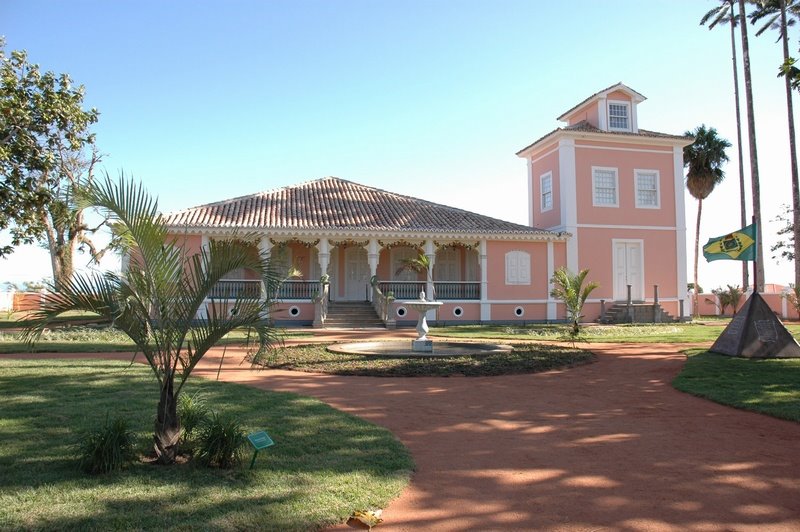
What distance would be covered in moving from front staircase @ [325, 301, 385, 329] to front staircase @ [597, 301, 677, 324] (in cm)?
939

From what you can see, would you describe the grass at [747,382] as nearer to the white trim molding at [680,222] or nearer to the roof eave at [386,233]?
the roof eave at [386,233]

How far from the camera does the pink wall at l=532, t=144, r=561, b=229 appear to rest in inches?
966

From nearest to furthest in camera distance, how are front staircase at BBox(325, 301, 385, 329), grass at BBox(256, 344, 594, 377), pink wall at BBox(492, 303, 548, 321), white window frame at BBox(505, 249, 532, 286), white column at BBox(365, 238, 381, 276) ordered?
grass at BBox(256, 344, 594, 377) < front staircase at BBox(325, 301, 385, 329) < white column at BBox(365, 238, 381, 276) < pink wall at BBox(492, 303, 548, 321) < white window frame at BBox(505, 249, 532, 286)

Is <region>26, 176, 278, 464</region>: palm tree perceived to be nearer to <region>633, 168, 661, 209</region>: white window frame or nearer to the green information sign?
the green information sign

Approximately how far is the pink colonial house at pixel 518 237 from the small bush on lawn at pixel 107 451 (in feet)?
53.5

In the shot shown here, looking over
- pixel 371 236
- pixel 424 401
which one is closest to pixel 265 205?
pixel 371 236

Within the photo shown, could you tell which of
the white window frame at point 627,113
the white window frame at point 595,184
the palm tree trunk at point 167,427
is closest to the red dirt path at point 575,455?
the palm tree trunk at point 167,427

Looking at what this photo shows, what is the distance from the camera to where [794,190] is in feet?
78.4

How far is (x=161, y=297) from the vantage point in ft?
15.5

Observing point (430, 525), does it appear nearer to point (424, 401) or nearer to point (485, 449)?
point (485, 449)

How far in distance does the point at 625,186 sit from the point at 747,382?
683 inches

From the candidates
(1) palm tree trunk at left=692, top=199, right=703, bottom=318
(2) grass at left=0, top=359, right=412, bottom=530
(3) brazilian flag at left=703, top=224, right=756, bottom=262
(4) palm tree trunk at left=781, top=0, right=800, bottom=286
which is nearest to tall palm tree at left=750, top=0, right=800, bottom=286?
(4) palm tree trunk at left=781, top=0, right=800, bottom=286

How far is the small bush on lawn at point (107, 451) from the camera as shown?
4266 millimetres

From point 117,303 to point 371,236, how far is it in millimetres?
16890
